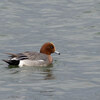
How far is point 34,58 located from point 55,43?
2.68 meters

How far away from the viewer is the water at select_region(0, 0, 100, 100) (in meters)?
12.4

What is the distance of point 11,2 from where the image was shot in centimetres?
2420

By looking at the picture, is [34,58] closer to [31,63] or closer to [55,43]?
[31,63]

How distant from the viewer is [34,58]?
15.6m

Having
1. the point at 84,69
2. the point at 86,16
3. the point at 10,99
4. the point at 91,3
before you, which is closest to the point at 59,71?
the point at 84,69

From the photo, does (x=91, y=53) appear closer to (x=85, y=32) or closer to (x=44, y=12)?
(x=85, y=32)

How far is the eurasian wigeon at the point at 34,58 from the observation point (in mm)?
15245

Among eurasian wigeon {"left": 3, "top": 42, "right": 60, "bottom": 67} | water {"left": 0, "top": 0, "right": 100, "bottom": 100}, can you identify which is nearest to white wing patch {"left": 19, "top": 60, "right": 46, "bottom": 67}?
eurasian wigeon {"left": 3, "top": 42, "right": 60, "bottom": 67}

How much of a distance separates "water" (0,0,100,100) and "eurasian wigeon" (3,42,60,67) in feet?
0.78

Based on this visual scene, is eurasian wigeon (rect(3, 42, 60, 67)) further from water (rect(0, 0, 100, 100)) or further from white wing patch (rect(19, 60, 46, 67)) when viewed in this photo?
water (rect(0, 0, 100, 100))

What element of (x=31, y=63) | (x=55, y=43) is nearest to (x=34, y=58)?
(x=31, y=63)

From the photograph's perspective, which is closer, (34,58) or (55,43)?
(34,58)

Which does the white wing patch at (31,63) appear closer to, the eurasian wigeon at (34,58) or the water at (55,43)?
the eurasian wigeon at (34,58)

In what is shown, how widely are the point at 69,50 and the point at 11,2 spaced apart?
7727 mm
